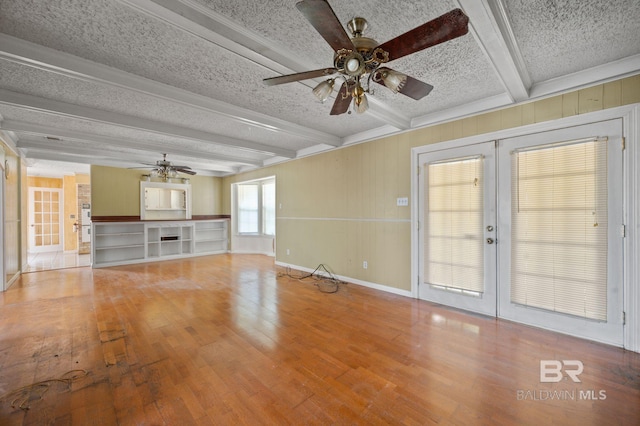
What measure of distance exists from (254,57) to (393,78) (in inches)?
44.2

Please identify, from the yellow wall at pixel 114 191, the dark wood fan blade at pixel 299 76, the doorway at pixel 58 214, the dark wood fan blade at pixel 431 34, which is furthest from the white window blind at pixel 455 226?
the doorway at pixel 58 214

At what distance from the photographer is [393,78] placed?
1.73 metres

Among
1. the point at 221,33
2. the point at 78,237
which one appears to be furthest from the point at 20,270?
the point at 221,33

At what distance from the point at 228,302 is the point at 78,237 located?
25.9 feet

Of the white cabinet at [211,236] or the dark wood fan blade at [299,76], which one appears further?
the white cabinet at [211,236]

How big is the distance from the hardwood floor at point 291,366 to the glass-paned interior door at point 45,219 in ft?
20.3

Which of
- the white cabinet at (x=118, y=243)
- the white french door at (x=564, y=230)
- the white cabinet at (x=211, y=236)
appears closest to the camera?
the white french door at (x=564, y=230)

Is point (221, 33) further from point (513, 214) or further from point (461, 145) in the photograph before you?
point (513, 214)

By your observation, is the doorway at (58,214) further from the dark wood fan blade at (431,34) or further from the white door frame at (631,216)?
the white door frame at (631,216)

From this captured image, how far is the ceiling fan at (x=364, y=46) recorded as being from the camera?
131 cm

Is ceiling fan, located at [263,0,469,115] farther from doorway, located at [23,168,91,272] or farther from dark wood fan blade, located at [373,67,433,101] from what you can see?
doorway, located at [23,168,91,272]

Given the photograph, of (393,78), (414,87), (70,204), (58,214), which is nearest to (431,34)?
(393,78)

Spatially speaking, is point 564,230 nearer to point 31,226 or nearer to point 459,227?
point 459,227

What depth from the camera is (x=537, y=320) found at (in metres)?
2.88
